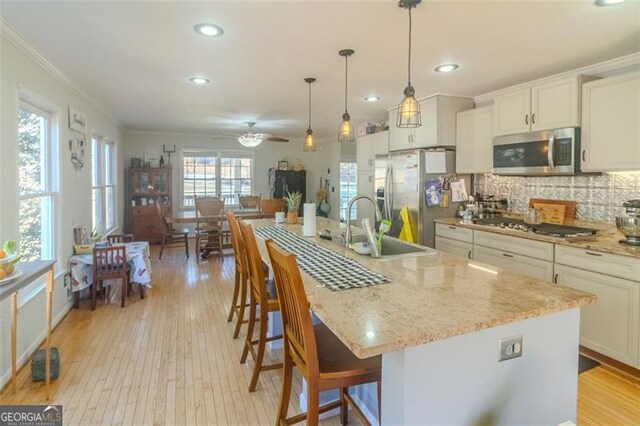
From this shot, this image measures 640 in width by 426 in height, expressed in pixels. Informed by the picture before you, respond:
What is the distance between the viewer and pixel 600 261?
2.52 m

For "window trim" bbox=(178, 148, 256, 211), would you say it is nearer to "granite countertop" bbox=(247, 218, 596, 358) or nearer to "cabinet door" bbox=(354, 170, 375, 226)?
"cabinet door" bbox=(354, 170, 375, 226)

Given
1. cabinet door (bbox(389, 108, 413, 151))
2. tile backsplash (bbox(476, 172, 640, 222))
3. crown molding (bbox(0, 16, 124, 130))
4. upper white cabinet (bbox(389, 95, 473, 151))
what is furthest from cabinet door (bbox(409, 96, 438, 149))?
crown molding (bbox(0, 16, 124, 130))

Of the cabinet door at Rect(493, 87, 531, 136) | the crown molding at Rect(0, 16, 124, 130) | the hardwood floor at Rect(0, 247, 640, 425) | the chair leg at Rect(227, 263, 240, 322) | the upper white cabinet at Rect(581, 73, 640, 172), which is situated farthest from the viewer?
the cabinet door at Rect(493, 87, 531, 136)

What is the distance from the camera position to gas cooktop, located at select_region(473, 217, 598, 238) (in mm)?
2875

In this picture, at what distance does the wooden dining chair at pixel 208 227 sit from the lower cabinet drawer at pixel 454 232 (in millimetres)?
3531

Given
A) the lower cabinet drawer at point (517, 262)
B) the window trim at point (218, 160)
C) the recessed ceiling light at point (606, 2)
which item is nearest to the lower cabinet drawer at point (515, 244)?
the lower cabinet drawer at point (517, 262)

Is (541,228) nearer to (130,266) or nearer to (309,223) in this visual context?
(309,223)

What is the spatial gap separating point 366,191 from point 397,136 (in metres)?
1.21

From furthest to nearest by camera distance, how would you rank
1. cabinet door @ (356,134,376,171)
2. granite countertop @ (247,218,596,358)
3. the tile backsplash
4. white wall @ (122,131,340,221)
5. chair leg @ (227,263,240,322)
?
white wall @ (122,131,340,221), cabinet door @ (356,134,376,171), chair leg @ (227,263,240,322), the tile backsplash, granite countertop @ (247,218,596,358)

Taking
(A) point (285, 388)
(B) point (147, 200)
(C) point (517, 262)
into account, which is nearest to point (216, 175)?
(B) point (147, 200)

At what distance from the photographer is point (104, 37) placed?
2492 millimetres

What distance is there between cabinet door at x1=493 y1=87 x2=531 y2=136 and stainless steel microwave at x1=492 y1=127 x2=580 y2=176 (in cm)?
8

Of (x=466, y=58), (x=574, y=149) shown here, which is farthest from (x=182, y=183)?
(x=574, y=149)

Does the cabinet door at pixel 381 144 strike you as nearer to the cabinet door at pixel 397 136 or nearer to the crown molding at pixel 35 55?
the cabinet door at pixel 397 136
